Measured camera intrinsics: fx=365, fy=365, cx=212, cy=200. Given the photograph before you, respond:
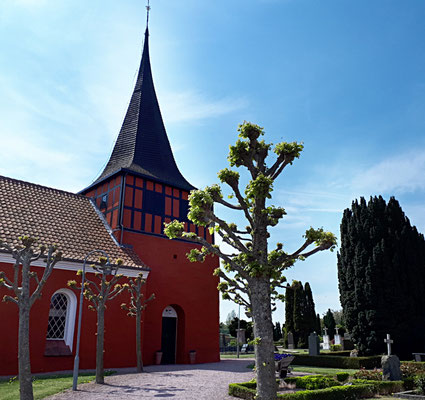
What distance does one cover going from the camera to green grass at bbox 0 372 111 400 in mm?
10535

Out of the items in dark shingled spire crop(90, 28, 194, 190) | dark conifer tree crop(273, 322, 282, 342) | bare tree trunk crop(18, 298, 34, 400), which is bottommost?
dark conifer tree crop(273, 322, 282, 342)

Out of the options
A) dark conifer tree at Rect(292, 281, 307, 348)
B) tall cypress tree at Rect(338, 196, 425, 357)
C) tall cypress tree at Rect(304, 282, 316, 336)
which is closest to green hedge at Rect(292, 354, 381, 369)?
tall cypress tree at Rect(338, 196, 425, 357)

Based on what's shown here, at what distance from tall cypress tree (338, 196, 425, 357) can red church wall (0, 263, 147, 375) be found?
1236 centimetres

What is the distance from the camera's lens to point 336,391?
1083 cm

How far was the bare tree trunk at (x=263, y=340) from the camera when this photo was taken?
7734mm

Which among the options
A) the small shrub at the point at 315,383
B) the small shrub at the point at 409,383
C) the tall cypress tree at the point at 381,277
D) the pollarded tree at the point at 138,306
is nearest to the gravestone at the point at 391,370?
the small shrub at the point at 409,383

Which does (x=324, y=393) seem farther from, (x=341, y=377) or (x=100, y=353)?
(x=100, y=353)

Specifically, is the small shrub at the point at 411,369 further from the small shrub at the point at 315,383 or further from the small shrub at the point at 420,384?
the small shrub at the point at 315,383

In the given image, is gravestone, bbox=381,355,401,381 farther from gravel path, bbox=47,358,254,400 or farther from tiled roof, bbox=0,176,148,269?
tiled roof, bbox=0,176,148,269

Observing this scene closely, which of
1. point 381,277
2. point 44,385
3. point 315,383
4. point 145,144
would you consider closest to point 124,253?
point 44,385

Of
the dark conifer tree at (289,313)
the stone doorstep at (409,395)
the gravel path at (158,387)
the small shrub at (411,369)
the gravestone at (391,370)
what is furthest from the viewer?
the dark conifer tree at (289,313)

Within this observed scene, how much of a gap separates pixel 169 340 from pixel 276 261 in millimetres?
14179

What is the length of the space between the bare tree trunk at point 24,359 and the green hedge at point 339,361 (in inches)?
653

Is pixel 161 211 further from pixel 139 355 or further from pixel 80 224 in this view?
pixel 139 355
